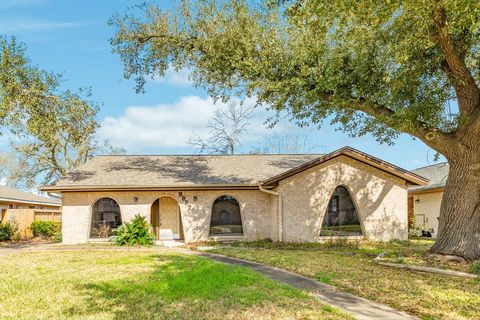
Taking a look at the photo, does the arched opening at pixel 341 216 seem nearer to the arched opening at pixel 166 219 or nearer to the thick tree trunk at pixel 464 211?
the thick tree trunk at pixel 464 211

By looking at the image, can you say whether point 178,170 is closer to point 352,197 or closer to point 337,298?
point 352,197

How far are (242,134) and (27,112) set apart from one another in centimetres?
1997

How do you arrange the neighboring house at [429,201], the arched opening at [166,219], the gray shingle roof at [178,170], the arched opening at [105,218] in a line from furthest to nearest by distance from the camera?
the neighboring house at [429,201], the arched opening at [166,219], the arched opening at [105,218], the gray shingle roof at [178,170]

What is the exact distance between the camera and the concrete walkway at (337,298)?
233 inches

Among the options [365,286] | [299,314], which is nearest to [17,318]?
[299,314]

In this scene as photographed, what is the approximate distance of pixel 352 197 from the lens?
667 inches

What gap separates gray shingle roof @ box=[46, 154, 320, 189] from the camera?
663 inches

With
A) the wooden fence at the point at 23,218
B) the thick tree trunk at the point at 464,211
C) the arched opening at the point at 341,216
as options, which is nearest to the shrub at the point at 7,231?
the wooden fence at the point at 23,218

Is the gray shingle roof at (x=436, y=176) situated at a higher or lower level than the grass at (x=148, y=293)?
higher

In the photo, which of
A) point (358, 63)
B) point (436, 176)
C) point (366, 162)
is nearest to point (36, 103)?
point (358, 63)

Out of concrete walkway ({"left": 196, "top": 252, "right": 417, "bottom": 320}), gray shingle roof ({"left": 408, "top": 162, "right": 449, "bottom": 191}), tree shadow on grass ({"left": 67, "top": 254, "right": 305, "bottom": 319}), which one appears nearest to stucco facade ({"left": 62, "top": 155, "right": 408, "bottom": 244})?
gray shingle roof ({"left": 408, "top": 162, "right": 449, "bottom": 191})

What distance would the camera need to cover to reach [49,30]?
1388 centimetres

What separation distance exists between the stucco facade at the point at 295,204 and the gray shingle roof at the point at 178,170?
23.8 inches

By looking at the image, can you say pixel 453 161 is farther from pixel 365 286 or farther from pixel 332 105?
pixel 365 286
